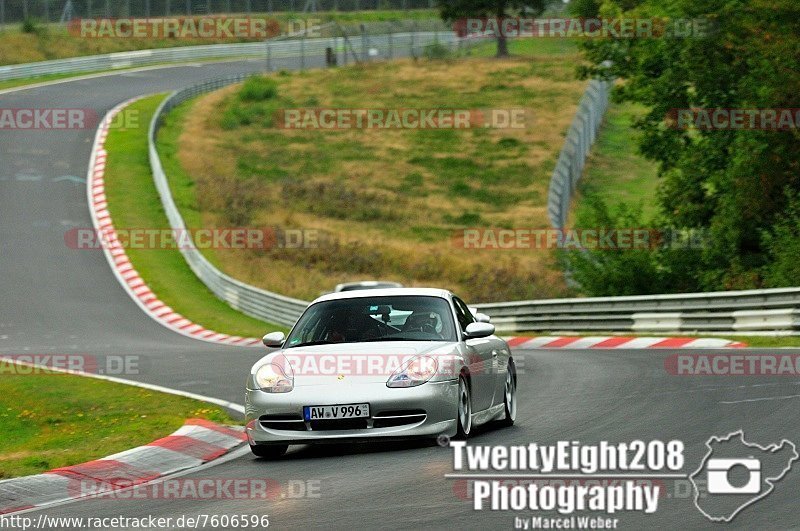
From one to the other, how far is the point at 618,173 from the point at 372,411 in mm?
46058

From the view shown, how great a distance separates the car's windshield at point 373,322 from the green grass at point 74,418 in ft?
6.20

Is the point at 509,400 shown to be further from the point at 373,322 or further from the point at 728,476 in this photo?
the point at 728,476

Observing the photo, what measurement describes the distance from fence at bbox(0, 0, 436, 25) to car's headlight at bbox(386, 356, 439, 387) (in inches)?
3170

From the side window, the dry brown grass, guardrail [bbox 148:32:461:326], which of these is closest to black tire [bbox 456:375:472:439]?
the side window

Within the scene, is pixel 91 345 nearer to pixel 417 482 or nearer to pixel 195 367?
pixel 195 367

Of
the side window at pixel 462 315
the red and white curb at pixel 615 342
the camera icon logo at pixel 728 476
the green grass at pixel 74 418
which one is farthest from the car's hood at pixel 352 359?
the red and white curb at pixel 615 342

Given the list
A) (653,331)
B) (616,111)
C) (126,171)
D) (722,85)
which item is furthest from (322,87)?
(653,331)

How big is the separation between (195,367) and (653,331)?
8.53m

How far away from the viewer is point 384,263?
43750mm

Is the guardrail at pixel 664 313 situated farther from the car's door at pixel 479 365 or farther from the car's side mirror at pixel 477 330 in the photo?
the car's side mirror at pixel 477 330

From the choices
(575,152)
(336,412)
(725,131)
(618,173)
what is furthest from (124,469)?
(618,173)

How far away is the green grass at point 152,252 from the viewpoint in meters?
34.9

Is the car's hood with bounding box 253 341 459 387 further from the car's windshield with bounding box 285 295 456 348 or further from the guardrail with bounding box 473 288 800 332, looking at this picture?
the guardrail with bounding box 473 288 800 332

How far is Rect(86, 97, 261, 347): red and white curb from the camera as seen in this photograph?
105ft
